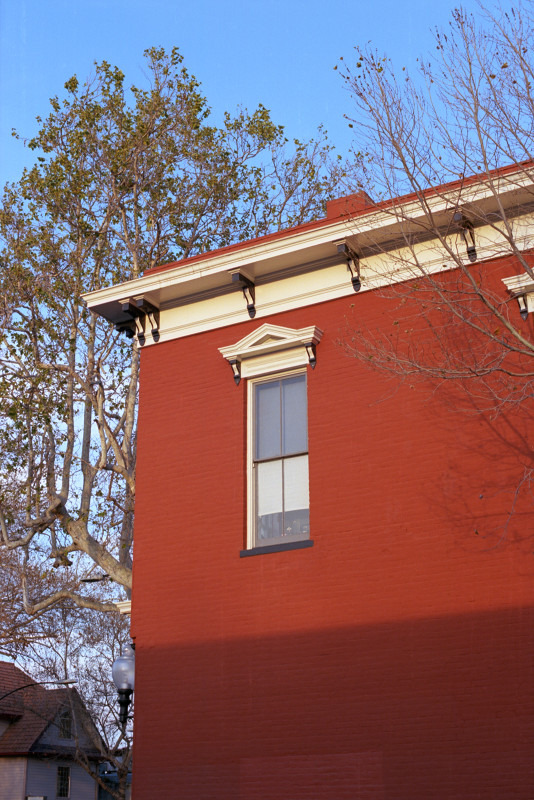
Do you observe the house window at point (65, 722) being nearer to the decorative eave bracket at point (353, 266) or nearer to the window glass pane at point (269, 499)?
the window glass pane at point (269, 499)

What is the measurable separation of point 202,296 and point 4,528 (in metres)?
8.43

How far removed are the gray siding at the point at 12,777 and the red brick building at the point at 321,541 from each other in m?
29.0

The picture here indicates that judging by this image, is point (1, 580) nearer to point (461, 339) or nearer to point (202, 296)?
point (202, 296)

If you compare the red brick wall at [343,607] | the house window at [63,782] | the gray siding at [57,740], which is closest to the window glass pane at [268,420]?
the red brick wall at [343,607]

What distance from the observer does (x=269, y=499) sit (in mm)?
13008

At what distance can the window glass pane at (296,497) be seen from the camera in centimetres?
1264

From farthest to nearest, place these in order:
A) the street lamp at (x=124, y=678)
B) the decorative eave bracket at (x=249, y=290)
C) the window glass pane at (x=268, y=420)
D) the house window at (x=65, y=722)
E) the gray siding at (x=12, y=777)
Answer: the gray siding at (x=12, y=777), the house window at (x=65, y=722), the decorative eave bracket at (x=249, y=290), the window glass pane at (x=268, y=420), the street lamp at (x=124, y=678)

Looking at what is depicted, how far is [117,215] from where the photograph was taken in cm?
2189

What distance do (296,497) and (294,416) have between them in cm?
110

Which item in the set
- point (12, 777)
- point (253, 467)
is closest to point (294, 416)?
point (253, 467)

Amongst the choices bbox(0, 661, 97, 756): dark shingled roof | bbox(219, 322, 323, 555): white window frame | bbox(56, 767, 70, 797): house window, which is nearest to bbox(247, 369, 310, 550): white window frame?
bbox(219, 322, 323, 555): white window frame

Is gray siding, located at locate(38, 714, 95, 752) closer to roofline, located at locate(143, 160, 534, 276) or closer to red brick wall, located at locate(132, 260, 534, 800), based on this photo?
red brick wall, located at locate(132, 260, 534, 800)

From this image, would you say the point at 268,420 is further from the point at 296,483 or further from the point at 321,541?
the point at 321,541

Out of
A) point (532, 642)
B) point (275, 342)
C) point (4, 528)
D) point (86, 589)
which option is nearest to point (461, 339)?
point (275, 342)
